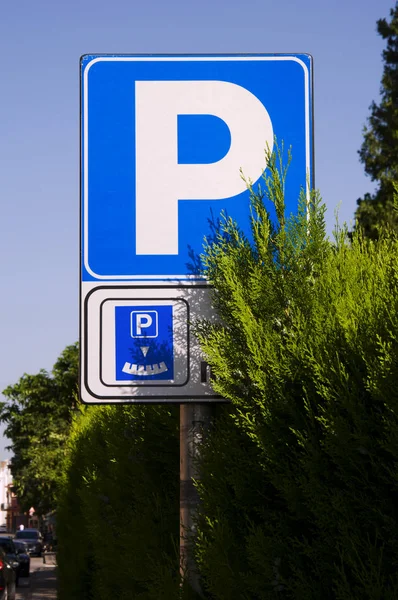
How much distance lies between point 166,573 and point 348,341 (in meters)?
1.62

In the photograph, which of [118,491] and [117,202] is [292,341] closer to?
[117,202]

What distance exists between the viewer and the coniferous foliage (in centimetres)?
325

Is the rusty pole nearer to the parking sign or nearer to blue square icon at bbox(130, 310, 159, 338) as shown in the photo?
the parking sign

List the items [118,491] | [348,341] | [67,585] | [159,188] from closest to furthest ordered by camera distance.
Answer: [348,341]
[159,188]
[118,491]
[67,585]

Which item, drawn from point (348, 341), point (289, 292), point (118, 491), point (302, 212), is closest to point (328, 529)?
point (348, 341)

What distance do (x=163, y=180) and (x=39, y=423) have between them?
36.7 meters

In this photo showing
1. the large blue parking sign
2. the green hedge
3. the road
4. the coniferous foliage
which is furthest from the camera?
the road

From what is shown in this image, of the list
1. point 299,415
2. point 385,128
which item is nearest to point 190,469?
point 299,415

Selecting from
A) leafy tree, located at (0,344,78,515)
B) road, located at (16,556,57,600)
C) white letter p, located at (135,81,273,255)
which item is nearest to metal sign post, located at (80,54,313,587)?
white letter p, located at (135,81,273,255)

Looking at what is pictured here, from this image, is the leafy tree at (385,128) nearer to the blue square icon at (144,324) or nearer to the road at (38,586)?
the road at (38,586)

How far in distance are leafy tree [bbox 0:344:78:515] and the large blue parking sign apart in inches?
1380

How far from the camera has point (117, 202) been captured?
12.4 feet

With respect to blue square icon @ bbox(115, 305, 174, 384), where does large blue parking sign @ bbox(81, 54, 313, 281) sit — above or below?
above

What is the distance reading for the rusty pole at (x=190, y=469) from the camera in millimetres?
3791
